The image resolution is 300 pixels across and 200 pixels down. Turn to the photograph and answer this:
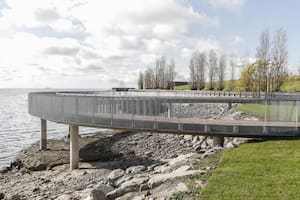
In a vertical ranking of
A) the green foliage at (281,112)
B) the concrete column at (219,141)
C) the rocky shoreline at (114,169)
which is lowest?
the rocky shoreline at (114,169)

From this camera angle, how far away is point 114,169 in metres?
20.2

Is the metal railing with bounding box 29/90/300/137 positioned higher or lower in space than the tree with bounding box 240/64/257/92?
lower

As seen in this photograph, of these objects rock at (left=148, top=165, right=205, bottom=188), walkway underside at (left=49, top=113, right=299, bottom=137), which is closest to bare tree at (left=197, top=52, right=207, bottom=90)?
walkway underside at (left=49, top=113, right=299, bottom=137)

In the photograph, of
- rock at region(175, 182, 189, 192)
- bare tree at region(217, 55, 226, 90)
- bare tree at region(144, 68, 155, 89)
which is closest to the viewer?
rock at region(175, 182, 189, 192)

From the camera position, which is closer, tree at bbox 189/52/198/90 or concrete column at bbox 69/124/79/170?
concrete column at bbox 69/124/79/170

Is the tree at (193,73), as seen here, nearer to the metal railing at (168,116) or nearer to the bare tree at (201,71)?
the bare tree at (201,71)

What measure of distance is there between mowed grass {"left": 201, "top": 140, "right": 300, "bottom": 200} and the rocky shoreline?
2.46 ft

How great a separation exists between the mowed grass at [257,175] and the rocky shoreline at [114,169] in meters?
0.75

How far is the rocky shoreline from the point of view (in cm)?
1091

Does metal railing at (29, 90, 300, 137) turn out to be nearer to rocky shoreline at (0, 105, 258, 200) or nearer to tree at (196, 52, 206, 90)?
rocky shoreline at (0, 105, 258, 200)

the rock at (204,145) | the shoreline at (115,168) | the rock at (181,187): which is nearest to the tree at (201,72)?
the shoreline at (115,168)

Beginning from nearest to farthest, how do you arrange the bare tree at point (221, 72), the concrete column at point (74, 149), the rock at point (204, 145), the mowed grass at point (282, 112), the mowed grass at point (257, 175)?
the mowed grass at point (257, 175) < the mowed grass at point (282, 112) < the rock at point (204, 145) < the concrete column at point (74, 149) < the bare tree at point (221, 72)

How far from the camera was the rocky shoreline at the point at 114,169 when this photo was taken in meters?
10.9

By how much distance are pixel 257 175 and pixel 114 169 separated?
11.9m
